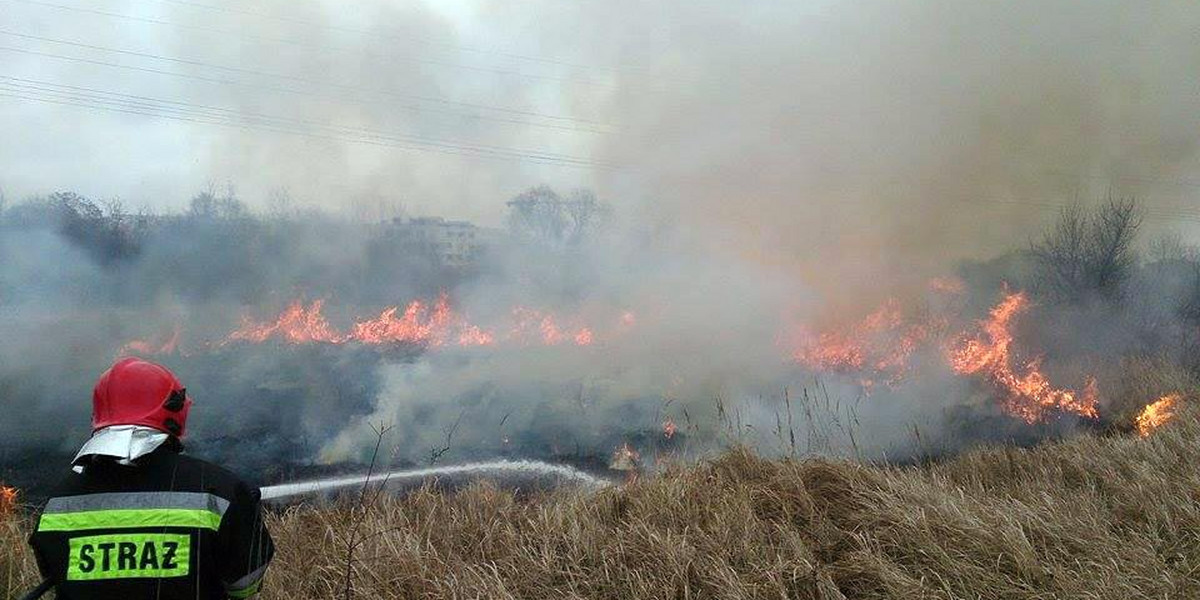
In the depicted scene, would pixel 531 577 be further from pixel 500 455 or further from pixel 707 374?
pixel 707 374

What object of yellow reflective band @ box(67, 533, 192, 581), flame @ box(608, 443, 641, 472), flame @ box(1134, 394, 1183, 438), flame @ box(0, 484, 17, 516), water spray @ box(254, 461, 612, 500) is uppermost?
yellow reflective band @ box(67, 533, 192, 581)

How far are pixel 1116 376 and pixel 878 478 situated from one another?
1021 centimetres

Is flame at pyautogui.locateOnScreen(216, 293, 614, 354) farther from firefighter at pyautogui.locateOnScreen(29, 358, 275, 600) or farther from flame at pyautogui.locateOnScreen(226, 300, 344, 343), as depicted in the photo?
firefighter at pyautogui.locateOnScreen(29, 358, 275, 600)

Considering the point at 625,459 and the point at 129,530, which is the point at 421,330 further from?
the point at 129,530

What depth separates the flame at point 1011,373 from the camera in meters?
11.0

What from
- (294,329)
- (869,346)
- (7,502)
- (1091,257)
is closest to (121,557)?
(7,502)

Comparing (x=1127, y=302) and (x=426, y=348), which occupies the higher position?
(x=1127, y=302)

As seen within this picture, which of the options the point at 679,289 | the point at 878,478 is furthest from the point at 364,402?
the point at 878,478

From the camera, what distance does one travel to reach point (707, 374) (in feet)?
39.9

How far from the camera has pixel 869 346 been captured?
13.2m

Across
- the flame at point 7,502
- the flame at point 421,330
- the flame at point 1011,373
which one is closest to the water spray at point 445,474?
the flame at point 7,502

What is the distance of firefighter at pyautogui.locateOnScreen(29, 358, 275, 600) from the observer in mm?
1883

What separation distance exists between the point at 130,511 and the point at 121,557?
0.49 ft

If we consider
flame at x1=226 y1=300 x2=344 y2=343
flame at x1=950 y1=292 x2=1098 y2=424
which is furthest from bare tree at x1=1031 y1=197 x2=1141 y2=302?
flame at x1=226 y1=300 x2=344 y2=343
